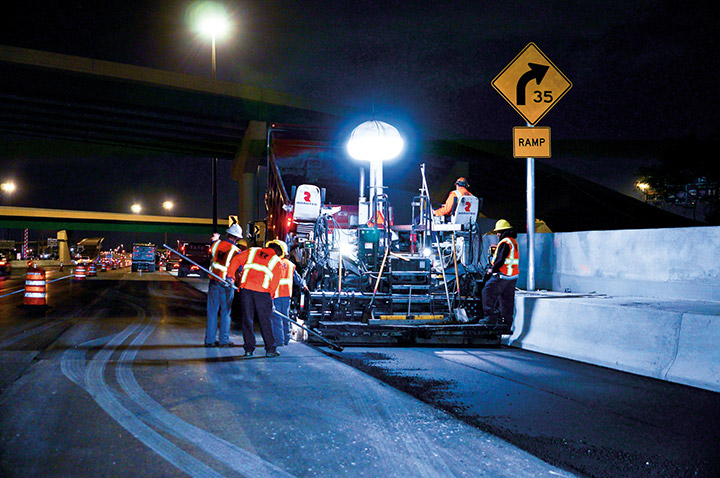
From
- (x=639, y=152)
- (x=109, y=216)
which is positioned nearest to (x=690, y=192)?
(x=639, y=152)

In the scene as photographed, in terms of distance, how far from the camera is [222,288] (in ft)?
29.7

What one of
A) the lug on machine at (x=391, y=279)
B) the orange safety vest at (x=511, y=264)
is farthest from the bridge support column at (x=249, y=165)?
the orange safety vest at (x=511, y=264)

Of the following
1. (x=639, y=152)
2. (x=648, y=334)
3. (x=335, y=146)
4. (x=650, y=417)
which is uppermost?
(x=639, y=152)

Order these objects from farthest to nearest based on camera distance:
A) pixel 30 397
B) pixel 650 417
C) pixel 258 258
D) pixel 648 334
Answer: pixel 258 258 → pixel 648 334 → pixel 30 397 → pixel 650 417

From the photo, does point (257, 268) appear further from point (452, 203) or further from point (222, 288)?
point (452, 203)

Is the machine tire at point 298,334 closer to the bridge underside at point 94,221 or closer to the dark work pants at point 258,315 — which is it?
the dark work pants at point 258,315

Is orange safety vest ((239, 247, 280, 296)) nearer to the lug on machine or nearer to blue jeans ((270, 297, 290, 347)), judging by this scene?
blue jeans ((270, 297, 290, 347))

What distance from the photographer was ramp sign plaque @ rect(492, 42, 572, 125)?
10.5 meters

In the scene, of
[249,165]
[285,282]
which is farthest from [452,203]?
[249,165]

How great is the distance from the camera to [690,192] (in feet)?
101

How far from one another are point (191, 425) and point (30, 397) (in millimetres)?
1919

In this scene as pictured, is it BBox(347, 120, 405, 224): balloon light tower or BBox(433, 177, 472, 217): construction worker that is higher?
BBox(347, 120, 405, 224): balloon light tower

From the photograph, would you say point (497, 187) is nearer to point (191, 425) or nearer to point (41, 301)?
point (41, 301)

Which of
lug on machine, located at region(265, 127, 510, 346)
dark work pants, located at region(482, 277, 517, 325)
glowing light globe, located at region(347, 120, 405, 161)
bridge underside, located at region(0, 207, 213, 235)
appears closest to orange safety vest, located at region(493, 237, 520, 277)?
dark work pants, located at region(482, 277, 517, 325)
